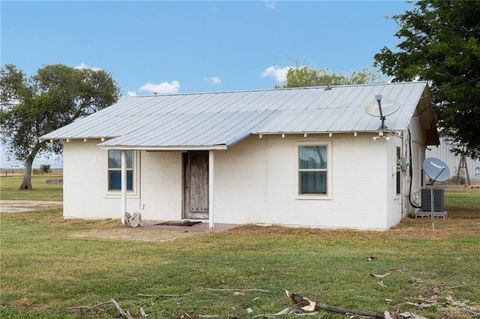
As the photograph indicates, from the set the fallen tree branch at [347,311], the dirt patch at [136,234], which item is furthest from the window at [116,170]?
the fallen tree branch at [347,311]

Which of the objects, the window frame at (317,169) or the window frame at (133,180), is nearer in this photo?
the window frame at (317,169)

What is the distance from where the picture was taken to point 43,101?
36688 mm

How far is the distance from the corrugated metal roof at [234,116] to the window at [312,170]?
0.67 m

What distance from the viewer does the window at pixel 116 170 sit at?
1636 centimetres

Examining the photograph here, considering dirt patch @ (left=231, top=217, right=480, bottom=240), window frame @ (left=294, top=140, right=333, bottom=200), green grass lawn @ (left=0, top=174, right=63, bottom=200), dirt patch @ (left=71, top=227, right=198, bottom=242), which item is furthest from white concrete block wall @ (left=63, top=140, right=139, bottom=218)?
green grass lawn @ (left=0, top=174, right=63, bottom=200)

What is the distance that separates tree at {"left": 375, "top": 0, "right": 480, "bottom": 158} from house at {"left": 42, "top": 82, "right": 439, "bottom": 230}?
1.32 metres

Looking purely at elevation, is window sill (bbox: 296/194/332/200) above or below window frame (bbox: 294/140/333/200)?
below

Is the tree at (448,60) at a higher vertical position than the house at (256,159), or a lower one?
higher

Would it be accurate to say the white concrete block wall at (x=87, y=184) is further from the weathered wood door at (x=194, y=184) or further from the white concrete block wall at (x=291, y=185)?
the white concrete block wall at (x=291, y=185)

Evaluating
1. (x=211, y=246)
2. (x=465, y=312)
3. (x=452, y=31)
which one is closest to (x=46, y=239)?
(x=211, y=246)

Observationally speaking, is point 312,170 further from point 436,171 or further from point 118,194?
point 118,194

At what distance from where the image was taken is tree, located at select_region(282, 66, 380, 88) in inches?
2047

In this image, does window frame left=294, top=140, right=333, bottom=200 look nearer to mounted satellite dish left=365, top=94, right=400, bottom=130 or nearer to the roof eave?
mounted satellite dish left=365, top=94, right=400, bottom=130

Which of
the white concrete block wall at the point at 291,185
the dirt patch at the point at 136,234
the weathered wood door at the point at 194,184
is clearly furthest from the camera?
the weathered wood door at the point at 194,184
